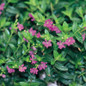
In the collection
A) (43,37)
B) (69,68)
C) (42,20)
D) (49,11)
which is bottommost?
(69,68)

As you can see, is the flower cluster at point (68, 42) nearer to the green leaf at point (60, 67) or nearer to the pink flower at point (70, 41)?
the pink flower at point (70, 41)

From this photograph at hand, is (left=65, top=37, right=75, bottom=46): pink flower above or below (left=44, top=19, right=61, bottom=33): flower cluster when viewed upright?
below

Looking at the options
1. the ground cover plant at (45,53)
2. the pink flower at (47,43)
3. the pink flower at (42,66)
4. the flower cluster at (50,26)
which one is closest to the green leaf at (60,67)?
the ground cover plant at (45,53)

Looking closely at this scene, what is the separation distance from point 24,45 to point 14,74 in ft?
1.44

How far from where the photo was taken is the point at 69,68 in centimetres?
201

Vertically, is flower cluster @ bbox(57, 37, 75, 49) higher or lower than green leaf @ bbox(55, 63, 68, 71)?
higher

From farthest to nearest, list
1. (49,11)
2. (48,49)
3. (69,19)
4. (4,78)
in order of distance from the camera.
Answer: (49,11) → (69,19) → (4,78) → (48,49)

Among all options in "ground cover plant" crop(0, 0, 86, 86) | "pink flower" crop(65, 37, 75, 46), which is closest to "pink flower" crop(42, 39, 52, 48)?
"ground cover plant" crop(0, 0, 86, 86)

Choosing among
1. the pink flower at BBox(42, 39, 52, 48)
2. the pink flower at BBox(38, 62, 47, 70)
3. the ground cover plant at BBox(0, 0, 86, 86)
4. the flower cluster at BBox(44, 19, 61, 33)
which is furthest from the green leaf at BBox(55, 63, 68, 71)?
the flower cluster at BBox(44, 19, 61, 33)

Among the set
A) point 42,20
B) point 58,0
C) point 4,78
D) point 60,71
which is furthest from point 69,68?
point 58,0

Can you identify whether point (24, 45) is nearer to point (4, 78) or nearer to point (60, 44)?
point (60, 44)

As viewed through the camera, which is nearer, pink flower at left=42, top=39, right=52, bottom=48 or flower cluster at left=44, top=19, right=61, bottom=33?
pink flower at left=42, top=39, right=52, bottom=48

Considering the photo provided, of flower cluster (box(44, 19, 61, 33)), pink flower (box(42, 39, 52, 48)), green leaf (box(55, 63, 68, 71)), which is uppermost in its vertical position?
flower cluster (box(44, 19, 61, 33))

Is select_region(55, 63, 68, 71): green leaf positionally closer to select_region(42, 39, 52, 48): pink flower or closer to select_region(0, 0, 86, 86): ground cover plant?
select_region(0, 0, 86, 86): ground cover plant
